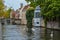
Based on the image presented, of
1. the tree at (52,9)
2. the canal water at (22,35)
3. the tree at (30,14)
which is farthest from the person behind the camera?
the tree at (30,14)

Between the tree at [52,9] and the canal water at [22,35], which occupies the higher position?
the tree at [52,9]

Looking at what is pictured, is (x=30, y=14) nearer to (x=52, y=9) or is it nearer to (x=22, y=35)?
(x=52, y=9)

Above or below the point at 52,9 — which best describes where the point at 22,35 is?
below

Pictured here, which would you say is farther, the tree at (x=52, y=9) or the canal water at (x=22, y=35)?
the tree at (x=52, y=9)

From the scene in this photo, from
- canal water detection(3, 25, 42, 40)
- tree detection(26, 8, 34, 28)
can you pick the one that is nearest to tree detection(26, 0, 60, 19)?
canal water detection(3, 25, 42, 40)

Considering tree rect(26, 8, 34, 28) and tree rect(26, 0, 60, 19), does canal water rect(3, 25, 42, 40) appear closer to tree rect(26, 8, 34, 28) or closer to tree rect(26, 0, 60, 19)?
tree rect(26, 0, 60, 19)

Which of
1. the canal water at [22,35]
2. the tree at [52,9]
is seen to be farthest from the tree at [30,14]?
the canal water at [22,35]

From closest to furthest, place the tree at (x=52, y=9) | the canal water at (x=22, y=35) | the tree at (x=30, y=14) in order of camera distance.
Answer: the canal water at (x=22, y=35), the tree at (x=52, y=9), the tree at (x=30, y=14)

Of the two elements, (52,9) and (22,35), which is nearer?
(22,35)

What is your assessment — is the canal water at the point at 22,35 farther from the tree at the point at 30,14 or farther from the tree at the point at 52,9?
the tree at the point at 30,14

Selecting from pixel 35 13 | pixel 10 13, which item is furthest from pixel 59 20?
pixel 10 13

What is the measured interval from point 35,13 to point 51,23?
57.5 ft

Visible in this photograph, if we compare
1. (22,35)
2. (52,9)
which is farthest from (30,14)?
(22,35)

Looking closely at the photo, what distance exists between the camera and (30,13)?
72250 mm
